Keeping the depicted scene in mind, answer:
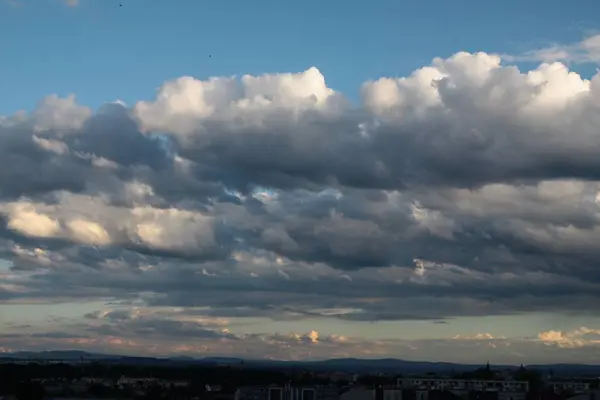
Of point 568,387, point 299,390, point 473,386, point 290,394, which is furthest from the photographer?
point 568,387

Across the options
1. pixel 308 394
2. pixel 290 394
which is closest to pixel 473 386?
pixel 308 394

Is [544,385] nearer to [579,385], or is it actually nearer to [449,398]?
[579,385]

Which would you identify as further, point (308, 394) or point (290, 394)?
point (308, 394)

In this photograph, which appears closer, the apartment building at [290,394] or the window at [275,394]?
the window at [275,394]

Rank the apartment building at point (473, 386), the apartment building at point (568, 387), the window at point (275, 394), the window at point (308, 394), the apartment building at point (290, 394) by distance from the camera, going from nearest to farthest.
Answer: the window at point (275, 394)
the apartment building at point (290, 394)
the window at point (308, 394)
the apartment building at point (473, 386)
the apartment building at point (568, 387)

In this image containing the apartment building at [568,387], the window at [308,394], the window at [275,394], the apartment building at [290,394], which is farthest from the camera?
the apartment building at [568,387]

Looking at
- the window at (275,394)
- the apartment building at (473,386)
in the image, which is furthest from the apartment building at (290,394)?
the apartment building at (473,386)

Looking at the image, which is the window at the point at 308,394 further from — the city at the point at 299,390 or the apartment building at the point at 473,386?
the apartment building at the point at 473,386

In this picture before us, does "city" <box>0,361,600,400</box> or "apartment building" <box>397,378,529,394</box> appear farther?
"apartment building" <box>397,378,529,394</box>

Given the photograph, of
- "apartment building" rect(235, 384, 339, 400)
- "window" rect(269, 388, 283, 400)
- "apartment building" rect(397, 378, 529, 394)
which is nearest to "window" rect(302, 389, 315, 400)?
"apartment building" rect(235, 384, 339, 400)

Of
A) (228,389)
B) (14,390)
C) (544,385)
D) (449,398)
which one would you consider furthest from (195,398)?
(544,385)

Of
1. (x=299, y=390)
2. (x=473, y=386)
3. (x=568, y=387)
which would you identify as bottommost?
(x=299, y=390)

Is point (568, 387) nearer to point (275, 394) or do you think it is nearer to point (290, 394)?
point (290, 394)

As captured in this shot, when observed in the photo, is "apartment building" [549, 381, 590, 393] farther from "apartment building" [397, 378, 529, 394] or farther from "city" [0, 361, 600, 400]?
"apartment building" [397, 378, 529, 394]
